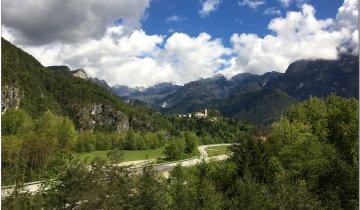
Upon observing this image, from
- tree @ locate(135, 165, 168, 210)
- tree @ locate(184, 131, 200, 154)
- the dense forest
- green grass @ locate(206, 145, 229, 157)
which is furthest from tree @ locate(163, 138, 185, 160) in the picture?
tree @ locate(135, 165, 168, 210)

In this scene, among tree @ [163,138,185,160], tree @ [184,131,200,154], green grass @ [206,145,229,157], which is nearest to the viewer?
tree @ [163,138,185,160]

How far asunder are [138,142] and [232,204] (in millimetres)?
146000

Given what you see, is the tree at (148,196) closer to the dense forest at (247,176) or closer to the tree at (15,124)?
the dense forest at (247,176)


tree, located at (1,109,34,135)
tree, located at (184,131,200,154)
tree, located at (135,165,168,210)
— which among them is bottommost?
tree, located at (135,165,168,210)

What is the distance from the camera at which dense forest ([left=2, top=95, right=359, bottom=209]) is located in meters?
23.8

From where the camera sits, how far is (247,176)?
42188mm

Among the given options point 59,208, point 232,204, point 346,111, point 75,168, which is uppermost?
point 346,111

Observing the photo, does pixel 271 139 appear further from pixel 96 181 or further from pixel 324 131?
pixel 96 181

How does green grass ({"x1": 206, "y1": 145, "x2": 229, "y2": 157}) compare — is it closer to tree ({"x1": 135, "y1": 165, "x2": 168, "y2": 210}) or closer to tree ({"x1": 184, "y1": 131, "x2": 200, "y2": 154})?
tree ({"x1": 184, "y1": 131, "x2": 200, "y2": 154})

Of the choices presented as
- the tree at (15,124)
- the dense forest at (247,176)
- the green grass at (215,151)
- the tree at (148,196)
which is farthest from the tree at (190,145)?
the tree at (148,196)

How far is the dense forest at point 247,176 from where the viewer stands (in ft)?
78.1

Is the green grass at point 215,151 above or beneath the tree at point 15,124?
beneath

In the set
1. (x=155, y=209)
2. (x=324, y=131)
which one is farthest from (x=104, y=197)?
(x=324, y=131)

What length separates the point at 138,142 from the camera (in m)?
179
